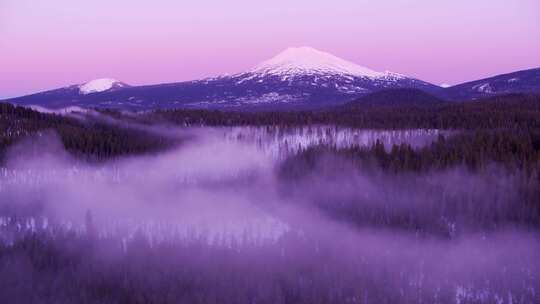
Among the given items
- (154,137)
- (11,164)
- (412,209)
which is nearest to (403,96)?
(154,137)

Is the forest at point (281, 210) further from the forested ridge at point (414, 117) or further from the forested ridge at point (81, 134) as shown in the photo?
the forested ridge at point (414, 117)

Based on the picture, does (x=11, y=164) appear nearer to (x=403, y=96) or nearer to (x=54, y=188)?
(x=54, y=188)

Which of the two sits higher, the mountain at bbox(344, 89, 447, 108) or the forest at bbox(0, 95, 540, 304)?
the mountain at bbox(344, 89, 447, 108)

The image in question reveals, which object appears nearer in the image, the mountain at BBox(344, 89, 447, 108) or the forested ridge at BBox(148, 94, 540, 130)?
the forested ridge at BBox(148, 94, 540, 130)

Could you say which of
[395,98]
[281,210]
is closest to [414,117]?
[281,210]

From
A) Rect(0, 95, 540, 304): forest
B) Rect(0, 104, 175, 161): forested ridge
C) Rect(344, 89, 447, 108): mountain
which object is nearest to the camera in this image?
Rect(0, 95, 540, 304): forest

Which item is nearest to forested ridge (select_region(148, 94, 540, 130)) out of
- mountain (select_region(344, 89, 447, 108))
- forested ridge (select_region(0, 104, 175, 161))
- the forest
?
the forest

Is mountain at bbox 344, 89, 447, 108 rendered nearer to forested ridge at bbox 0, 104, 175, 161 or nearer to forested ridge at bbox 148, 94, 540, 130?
forested ridge at bbox 148, 94, 540, 130

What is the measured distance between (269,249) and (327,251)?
732 cm

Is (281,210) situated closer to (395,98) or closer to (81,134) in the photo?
(81,134)

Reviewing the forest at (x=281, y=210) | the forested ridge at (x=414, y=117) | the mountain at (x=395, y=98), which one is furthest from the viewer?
the mountain at (x=395, y=98)

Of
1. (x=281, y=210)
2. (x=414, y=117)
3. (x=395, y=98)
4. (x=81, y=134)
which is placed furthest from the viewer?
(x=395, y=98)

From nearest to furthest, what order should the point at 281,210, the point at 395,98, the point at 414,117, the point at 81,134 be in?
1. the point at 281,210
2. the point at 81,134
3. the point at 414,117
4. the point at 395,98

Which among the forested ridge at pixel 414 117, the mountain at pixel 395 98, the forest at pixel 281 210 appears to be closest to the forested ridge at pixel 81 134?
the forest at pixel 281 210
